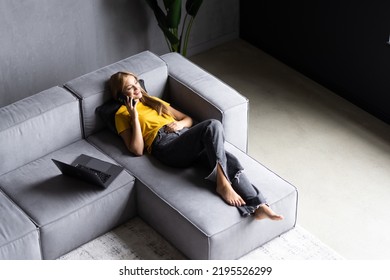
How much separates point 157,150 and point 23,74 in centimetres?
132

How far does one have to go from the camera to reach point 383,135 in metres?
5.28

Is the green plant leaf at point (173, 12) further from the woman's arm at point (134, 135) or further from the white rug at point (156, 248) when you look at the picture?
the white rug at point (156, 248)

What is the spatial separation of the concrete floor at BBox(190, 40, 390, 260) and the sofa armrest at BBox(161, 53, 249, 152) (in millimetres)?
452

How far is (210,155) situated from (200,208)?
1.07ft

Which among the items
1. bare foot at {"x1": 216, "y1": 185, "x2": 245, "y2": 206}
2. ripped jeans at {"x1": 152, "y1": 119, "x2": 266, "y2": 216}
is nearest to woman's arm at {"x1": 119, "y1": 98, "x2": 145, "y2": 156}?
ripped jeans at {"x1": 152, "y1": 119, "x2": 266, "y2": 216}

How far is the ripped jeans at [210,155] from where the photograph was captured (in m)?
4.19

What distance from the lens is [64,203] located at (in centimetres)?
419

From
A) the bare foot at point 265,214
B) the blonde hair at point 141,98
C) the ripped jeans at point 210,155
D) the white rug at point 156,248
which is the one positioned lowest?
the white rug at point 156,248

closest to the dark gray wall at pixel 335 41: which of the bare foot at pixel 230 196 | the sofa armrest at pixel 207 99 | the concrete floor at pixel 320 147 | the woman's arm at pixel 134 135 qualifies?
the concrete floor at pixel 320 147

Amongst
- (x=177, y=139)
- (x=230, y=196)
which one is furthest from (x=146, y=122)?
(x=230, y=196)

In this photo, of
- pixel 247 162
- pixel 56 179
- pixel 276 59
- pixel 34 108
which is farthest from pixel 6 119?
pixel 276 59

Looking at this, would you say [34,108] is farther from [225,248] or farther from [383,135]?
[383,135]

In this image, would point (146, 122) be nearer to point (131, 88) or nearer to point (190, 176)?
point (131, 88)

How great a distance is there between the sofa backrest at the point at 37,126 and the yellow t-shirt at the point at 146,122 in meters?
0.26
